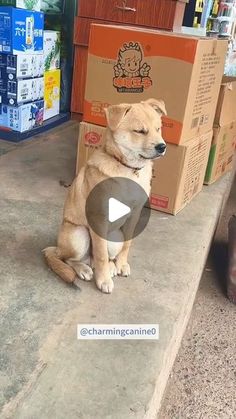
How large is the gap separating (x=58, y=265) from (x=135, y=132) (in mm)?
552

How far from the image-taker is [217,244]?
261 centimetres

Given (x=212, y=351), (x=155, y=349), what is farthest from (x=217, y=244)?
(x=155, y=349)

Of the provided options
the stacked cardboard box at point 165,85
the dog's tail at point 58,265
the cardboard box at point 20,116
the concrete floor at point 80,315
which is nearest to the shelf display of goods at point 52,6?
the cardboard box at point 20,116

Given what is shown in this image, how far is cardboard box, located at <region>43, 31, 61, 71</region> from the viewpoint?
127 inches

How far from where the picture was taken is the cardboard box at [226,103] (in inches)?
96.4

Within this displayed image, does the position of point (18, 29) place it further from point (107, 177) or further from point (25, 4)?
point (107, 177)

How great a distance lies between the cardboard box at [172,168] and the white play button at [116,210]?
0.72 m

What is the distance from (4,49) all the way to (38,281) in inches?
78.1

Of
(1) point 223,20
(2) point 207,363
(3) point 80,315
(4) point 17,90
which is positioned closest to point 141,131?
(3) point 80,315

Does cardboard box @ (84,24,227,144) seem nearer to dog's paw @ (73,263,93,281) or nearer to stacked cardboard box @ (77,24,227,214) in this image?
stacked cardboard box @ (77,24,227,214)

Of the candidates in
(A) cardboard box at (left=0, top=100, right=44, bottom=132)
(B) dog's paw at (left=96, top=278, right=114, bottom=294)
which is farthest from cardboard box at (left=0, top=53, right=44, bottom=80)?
(B) dog's paw at (left=96, top=278, right=114, bottom=294)

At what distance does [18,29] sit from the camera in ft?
9.14

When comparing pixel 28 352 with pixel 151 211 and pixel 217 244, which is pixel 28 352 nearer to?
pixel 151 211

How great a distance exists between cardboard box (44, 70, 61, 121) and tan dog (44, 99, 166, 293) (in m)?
2.04
